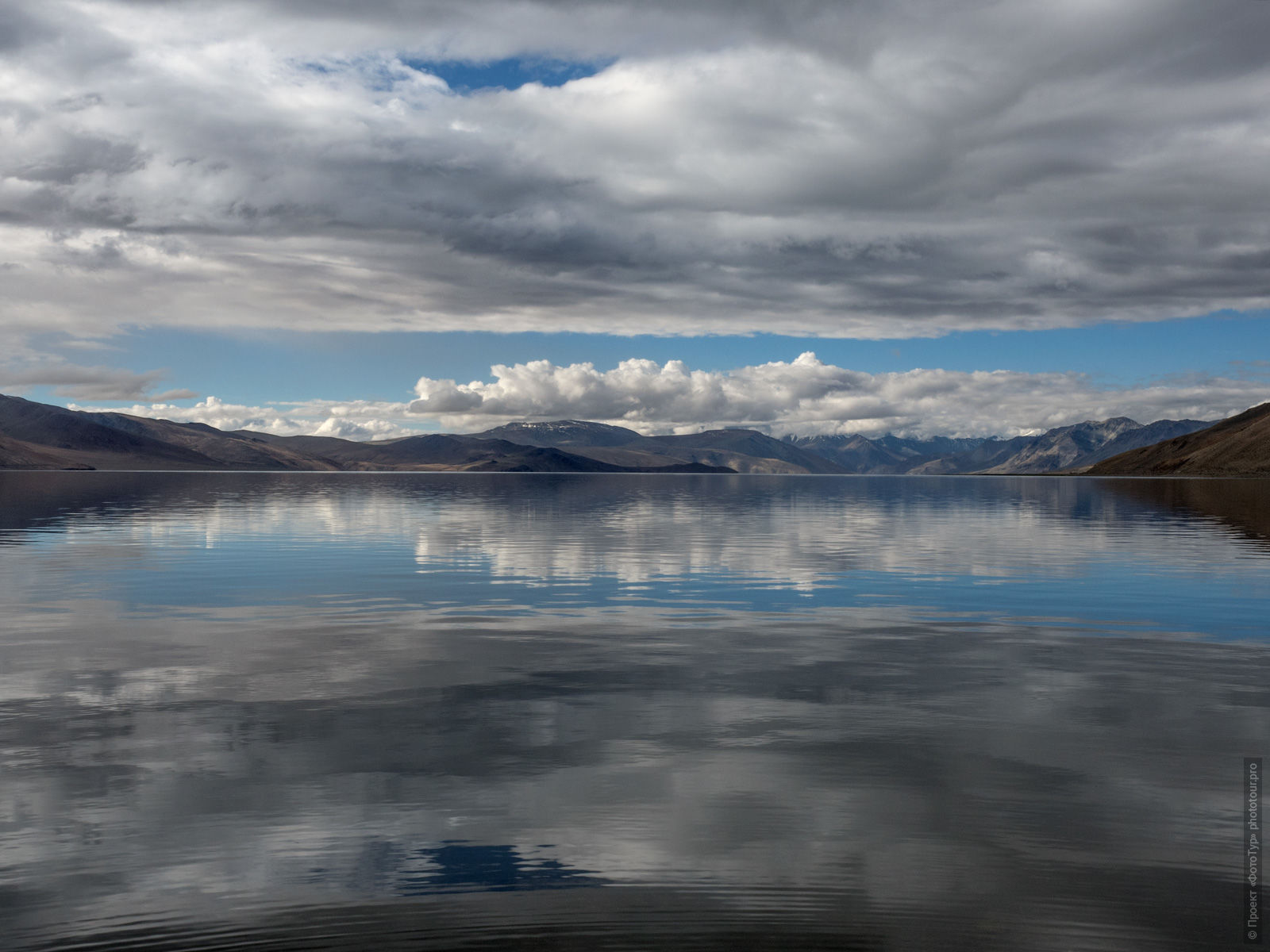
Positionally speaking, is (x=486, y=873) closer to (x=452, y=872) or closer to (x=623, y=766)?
(x=452, y=872)

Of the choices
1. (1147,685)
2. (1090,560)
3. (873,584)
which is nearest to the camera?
(1147,685)

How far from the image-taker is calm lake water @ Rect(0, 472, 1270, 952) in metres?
10.7

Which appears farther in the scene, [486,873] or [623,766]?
[623,766]

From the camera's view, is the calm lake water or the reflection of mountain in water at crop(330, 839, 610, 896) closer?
the calm lake water

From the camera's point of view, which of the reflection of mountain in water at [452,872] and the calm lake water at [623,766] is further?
the reflection of mountain in water at [452,872]

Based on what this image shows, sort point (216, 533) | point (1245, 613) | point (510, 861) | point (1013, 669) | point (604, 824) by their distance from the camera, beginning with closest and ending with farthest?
1. point (510, 861)
2. point (604, 824)
3. point (1013, 669)
4. point (1245, 613)
5. point (216, 533)

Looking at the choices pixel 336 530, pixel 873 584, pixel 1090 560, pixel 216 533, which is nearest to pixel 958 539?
pixel 1090 560

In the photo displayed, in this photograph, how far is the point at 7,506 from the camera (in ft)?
343

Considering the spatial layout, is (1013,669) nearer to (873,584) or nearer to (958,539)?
(873,584)

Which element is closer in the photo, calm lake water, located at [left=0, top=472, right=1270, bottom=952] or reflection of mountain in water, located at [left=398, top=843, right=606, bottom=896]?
calm lake water, located at [left=0, top=472, right=1270, bottom=952]

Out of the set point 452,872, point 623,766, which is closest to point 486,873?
point 452,872

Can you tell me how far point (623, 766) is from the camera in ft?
51.2

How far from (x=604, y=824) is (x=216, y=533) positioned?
61.8 metres

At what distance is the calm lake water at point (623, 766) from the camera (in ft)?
35.2
